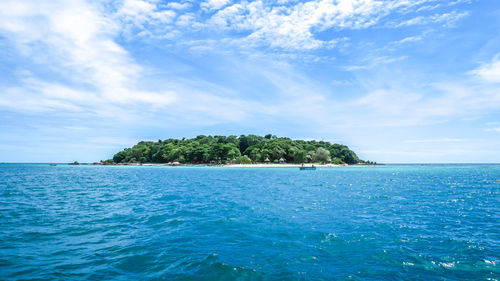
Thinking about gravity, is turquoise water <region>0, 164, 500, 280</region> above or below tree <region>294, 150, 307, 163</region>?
below

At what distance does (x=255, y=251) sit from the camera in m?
10.2

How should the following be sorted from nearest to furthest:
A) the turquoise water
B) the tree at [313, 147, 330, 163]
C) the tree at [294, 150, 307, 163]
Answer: the turquoise water < the tree at [294, 150, 307, 163] < the tree at [313, 147, 330, 163]

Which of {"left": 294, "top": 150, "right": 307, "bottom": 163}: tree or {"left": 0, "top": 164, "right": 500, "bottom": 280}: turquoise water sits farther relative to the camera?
{"left": 294, "top": 150, "right": 307, "bottom": 163}: tree

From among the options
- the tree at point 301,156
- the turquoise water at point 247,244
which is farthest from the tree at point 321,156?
the turquoise water at point 247,244

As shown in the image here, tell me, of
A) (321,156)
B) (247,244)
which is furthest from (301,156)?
(247,244)

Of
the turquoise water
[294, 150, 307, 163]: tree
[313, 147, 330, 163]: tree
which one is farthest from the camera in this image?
[313, 147, 330, 163]: tree

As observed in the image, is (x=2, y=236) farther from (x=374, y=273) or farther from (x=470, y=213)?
(x=470, y=213)

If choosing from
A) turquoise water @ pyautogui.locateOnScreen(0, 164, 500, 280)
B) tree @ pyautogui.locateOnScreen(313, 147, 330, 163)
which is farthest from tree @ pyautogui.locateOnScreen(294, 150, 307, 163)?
turquoise water @ pyautogui.locateOnScreen(0, 164, 500, 280)

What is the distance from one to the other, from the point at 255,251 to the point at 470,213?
687 inches

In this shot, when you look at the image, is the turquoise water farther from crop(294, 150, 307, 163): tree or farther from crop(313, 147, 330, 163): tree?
crop(313, 147, 330, 163): tree

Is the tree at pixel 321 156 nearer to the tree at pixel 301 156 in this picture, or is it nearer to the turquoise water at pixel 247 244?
the tree at pixel 301 156

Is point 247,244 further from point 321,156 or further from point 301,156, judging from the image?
point 321,156

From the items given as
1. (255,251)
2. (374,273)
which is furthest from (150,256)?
(374,273)

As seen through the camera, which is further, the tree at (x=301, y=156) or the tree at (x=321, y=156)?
the tree at (x=321, y=156)
